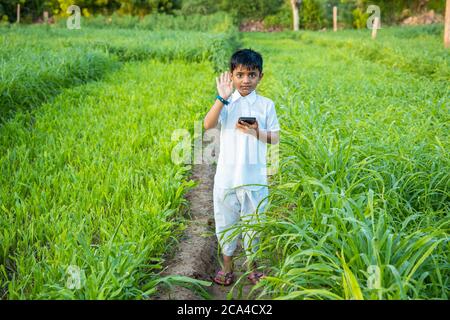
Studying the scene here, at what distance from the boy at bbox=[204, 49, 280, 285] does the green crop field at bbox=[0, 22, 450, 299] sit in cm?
16

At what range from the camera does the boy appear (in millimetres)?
2594

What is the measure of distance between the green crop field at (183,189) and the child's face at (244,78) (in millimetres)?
605

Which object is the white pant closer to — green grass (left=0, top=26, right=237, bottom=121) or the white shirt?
the white shirt

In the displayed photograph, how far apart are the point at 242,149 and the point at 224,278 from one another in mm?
742

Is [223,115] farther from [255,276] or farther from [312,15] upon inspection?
[312,15]

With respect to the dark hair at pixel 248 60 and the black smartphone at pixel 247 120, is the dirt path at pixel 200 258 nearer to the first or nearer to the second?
the black smartphone at pixel 247 120

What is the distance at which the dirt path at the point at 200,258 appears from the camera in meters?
2.56

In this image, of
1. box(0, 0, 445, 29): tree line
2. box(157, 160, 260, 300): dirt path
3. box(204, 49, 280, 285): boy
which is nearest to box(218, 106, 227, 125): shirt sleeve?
box(204, 49, 280, 285): boy

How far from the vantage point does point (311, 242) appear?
232 cm

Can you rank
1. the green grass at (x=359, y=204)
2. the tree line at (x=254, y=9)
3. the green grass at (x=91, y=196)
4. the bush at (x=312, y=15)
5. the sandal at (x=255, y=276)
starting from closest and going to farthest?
the green grass at (x=359, y=204) < the green grass at (x=91, y=196) < the sandal at (x=255, y=276) < the tree line at (x=254, y=9) < the bush at (x=312, y=15)

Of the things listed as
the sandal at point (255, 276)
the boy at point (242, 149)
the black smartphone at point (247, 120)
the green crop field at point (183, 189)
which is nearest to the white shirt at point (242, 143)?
the boy at point (242, 149)

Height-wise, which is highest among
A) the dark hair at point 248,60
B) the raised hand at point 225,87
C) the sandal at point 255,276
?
the dark hair at point 248,60

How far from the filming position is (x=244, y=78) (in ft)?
8.49

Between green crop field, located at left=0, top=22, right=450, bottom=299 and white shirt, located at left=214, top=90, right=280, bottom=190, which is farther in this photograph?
white shirt, located at left=214, top=90, right=280, bottom=190
